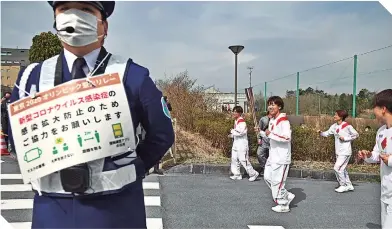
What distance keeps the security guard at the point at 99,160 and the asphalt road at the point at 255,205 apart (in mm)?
3177

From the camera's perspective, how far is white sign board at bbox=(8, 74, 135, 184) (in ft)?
5.36

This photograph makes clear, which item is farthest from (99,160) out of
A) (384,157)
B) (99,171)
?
(384,157)

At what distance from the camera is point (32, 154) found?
5.48 ft

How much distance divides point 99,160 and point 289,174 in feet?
24.1

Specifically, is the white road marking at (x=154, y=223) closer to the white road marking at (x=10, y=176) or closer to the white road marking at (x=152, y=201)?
the white road marking at (x=152, y=201)

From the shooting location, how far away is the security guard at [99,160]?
65.9 inches

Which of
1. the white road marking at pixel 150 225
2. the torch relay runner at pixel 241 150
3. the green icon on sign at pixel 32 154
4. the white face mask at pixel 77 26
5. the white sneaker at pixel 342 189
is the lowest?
the white road marking at pixel 150 225

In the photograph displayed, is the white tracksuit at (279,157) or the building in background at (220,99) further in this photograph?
the building in background at (220,99)

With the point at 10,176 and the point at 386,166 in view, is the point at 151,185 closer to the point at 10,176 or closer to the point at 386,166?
the point at 10,176

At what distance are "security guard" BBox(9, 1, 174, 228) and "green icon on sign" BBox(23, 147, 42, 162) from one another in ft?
0.34

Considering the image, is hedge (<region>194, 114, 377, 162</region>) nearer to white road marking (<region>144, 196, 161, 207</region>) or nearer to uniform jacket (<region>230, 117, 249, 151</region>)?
uniform jacket (<region>230, 117, 249, 151</region>)

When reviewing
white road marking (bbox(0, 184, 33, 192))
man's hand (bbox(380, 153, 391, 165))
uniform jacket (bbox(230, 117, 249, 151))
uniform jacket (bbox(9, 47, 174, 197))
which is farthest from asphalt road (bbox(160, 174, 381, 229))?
uniform jacket (bbox(9, 47, 174, 197))

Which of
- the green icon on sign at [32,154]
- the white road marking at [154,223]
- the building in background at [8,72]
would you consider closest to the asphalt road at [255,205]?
the white road marking at [154,223]

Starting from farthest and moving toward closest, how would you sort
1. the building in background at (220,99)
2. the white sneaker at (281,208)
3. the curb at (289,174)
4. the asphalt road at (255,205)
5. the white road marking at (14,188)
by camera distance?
1. the building in background at (220,99)
2. the curb at (289,174)
3. the white road marking at (14,188)
4. the white sneaker at (281,208)
5. the asphalt road at (255,205)
